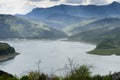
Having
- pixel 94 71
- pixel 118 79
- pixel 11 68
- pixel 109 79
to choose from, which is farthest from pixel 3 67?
pixel 118 79

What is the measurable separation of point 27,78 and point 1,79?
6.37 m

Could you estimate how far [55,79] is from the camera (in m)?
74.8

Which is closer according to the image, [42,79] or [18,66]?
[42,79]

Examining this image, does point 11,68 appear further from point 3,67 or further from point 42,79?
Result: point 42,79

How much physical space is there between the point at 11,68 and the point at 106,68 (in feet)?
177

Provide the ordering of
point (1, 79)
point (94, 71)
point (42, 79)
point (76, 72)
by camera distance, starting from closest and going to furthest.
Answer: point (76, 72), point (42, 79), point (1, 79), point (94, 71)

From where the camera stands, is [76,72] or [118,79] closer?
[76,72]

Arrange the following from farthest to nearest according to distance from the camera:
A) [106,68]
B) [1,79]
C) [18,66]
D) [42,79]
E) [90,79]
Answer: [18,66]
[106,68]
[90,79]
[1,79]
[42,79]

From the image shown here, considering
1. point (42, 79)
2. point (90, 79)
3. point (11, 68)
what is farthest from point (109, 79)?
point (11, 68)

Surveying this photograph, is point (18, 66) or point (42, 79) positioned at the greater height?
point (42, 79)

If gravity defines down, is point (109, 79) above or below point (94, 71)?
above

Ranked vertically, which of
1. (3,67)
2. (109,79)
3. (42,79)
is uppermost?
(42,79)

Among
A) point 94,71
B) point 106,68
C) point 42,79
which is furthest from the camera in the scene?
point 106,68

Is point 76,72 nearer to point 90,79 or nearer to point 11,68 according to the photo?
point 90,79
